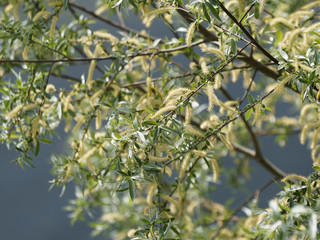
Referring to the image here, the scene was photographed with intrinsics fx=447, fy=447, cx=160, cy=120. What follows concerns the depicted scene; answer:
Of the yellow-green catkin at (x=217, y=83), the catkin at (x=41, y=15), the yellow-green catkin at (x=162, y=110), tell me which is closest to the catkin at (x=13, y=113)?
the catkin at (x=41, y=15)

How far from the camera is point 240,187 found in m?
3.30

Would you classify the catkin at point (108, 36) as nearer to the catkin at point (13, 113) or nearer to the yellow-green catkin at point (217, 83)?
the catkin at point (13, 113)

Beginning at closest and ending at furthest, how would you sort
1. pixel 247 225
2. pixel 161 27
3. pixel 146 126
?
pixel 146 126 → pixel 247 225 → pixel 161 27

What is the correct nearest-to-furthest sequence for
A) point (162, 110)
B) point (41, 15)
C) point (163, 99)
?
point (162, 110) → point (41, 15) → point (163, 99)

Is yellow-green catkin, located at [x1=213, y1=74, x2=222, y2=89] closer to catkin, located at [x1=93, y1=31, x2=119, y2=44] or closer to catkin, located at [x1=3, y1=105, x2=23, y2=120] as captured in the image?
catkin, located at [x1=93, y1=31, x2=119, y2=44]

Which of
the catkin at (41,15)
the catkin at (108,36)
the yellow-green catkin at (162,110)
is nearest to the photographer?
the yellow-green catkin at (162,110)

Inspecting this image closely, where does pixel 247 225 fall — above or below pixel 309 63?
below

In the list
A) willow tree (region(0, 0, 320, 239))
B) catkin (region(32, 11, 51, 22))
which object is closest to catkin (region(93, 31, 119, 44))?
willow tree (region(0, 0, 320, 239))

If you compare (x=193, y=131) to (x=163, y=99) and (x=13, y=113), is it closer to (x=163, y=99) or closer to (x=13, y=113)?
(x=163, y=99)

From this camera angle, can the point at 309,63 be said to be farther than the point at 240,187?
No

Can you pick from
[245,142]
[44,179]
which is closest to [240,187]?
[245,142]

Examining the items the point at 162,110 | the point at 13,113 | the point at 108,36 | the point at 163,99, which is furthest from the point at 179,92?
the point at 13,113

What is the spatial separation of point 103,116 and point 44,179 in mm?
2785

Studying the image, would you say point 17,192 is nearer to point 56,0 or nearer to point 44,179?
point 44,179
